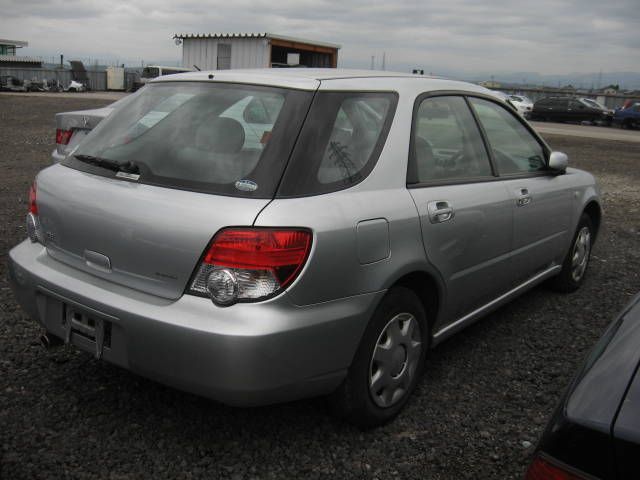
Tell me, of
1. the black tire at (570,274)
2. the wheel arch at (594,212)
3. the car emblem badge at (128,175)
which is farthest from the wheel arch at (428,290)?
the wheel arch at (594,212)

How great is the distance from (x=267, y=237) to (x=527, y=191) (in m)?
2.17

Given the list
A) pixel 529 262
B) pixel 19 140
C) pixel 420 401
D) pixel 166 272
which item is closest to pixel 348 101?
pixel 166 272

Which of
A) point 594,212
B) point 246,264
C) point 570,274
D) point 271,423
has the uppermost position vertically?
point 246,264

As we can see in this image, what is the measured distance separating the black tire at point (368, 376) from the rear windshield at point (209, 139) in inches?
30.0

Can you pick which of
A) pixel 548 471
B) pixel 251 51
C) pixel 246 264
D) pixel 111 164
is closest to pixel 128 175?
pixel 111 164

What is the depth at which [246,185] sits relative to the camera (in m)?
2.49

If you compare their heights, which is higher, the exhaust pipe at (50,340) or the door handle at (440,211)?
the door handle at (440,211)

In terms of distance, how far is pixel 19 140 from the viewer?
45.6ft

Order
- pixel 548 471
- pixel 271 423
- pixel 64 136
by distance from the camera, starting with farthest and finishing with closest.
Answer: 1. pixel 64 136
2. pixel 271 423
3. pixel 548 471

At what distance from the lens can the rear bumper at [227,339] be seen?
2334 millimetres

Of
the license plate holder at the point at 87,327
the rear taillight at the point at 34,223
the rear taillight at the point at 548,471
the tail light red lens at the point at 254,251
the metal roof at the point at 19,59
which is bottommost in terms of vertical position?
the license plate holder at the point at 87,327

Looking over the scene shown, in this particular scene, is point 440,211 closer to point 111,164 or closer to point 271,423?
point 271,423

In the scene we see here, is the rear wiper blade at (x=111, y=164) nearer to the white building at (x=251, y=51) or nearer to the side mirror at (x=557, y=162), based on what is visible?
the side mirror at (x=557, y=162)

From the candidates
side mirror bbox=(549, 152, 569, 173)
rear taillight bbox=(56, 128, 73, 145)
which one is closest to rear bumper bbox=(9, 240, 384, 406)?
side mirror bbox=(549, 152, 569, 173)
